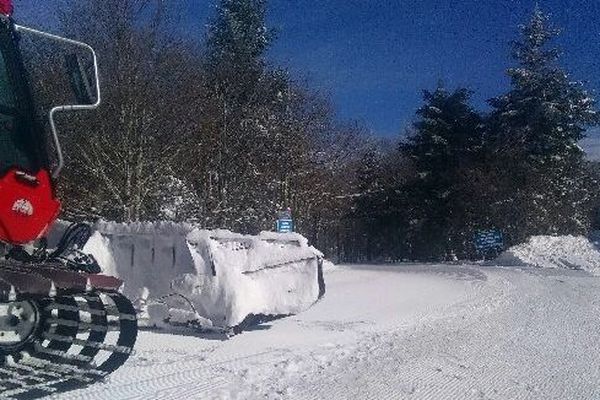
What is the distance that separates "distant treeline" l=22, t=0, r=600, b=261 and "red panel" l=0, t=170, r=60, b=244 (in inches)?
Result: 498

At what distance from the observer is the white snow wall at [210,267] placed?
6.75 metres

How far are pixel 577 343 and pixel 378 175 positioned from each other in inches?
1514

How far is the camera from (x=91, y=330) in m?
4.47

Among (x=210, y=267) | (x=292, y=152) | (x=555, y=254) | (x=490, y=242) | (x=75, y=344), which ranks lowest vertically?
(x=75, y=344)

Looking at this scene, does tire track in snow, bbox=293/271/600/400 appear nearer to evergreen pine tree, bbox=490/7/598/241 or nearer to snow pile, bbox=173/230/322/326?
snow pile, bbox=173/230/322/326

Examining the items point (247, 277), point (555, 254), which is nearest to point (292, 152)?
point (555, 254)

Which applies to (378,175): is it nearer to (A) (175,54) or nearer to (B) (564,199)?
(B) (564,199)

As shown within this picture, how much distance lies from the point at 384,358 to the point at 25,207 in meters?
3.55

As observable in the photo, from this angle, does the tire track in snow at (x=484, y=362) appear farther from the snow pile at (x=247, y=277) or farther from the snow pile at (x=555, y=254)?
Result: the snow pile at (x=555, y=254)

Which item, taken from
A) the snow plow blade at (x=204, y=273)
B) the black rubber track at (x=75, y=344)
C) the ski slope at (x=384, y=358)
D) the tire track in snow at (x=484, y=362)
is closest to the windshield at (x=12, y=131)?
the black rubber track at (x=75, y=344)

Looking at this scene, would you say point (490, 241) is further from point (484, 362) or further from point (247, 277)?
point (247, 277)

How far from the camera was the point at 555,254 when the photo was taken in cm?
2581

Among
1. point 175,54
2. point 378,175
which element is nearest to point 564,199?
point 378,175

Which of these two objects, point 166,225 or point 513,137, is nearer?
point 166,225
